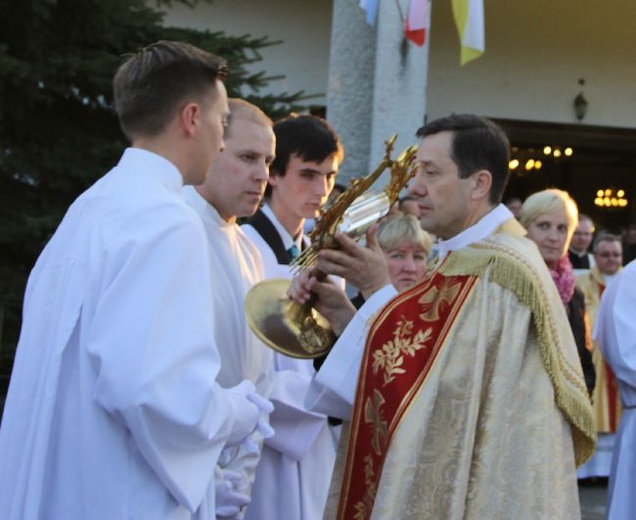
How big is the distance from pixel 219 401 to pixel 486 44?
11453 millimetres

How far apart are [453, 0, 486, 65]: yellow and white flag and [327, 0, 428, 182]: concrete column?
0.55 meters

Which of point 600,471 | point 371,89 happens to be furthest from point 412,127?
point 600,471

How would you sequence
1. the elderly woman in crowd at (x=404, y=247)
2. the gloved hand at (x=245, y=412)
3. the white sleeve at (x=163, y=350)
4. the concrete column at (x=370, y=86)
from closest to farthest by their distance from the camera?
the white sleeve at (x=163, y=350) → the gloved hand at (x=245, y=412) → the elderly woman in crowd at (x=404, y=247) → the concrete column at (x=370, y=86)

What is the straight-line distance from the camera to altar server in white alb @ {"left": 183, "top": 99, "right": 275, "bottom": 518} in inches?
136

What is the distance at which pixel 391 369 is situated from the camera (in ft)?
10.8

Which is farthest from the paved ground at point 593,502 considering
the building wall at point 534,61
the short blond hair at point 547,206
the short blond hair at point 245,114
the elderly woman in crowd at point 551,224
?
the building wall at point 534,61

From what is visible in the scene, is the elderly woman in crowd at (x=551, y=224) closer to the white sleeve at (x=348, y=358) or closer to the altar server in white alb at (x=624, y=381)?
the altar server in white alb at (x=624, y=381)

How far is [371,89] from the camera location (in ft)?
34.6

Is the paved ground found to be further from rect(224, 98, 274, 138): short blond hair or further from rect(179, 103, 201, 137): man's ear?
rect(179, 103, 201, 137): man's ear

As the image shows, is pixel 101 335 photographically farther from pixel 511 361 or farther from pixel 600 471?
pixel 600 471

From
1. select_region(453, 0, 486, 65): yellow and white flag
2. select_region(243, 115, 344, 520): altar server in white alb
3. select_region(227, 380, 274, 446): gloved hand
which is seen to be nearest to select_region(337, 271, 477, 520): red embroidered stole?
select_region(243, 115, 344, 520): altar server in white alb

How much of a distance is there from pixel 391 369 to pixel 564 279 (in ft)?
10.8

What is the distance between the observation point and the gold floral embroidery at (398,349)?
10.7 feet

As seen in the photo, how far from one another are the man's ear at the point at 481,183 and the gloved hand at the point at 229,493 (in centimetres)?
117
